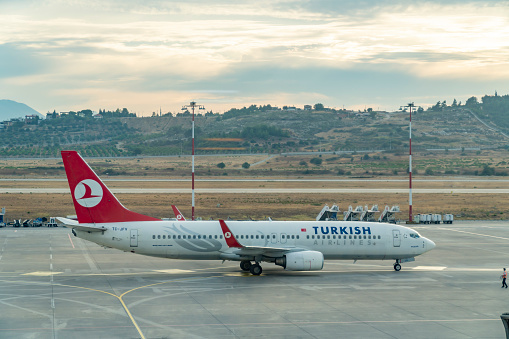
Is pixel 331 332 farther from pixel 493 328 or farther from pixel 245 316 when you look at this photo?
pixel 493 328

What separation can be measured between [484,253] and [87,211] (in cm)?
3591

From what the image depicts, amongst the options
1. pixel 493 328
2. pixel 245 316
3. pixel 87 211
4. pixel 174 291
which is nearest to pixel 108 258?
pixel 87 211

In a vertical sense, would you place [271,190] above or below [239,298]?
above

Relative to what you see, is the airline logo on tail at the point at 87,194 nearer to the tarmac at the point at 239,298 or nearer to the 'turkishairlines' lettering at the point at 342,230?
the tarmac at the point at 239,298

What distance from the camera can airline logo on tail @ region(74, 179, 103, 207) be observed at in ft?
140

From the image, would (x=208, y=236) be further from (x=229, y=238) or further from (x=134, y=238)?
(x=134, y=238)

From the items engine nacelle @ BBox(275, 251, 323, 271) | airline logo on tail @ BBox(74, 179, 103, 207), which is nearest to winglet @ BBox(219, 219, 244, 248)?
engine nacelle @ BBox(275, 251, 323, 271)

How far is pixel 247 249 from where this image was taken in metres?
42.4

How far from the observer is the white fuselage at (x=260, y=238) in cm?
4250

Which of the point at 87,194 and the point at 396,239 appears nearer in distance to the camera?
the point at 87,194

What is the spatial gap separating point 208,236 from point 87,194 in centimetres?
907

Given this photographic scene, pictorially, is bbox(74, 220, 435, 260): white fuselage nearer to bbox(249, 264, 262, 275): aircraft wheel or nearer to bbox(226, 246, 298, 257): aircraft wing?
bbox(226, 246, 298, 257): aircraft wing

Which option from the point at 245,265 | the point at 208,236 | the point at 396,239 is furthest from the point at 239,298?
the point at 396,239

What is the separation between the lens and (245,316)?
103ft
